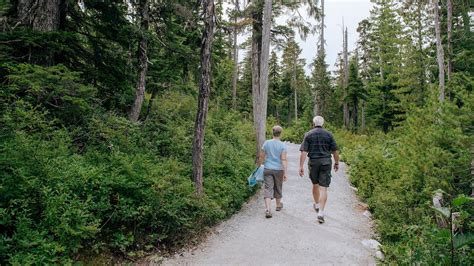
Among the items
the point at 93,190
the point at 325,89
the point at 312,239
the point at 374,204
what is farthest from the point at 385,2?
the point at 93,190

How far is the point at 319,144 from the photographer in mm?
6703

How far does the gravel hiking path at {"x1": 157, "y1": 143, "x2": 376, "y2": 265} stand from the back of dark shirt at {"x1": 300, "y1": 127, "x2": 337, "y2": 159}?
1.50m

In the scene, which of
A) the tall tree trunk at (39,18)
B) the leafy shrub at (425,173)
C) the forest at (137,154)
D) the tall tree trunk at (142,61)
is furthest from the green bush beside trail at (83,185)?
the leafy shrub at (425,173)

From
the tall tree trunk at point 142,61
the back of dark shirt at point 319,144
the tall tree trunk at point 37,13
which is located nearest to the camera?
the back of dark shirt at point 319,144

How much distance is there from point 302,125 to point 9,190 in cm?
2404

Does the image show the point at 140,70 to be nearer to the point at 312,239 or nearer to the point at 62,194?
the point at 62,194

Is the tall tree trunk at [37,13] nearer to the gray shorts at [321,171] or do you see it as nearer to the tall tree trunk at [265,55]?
the tall tree trunk at [265,55]

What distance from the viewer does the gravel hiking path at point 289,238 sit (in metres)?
5.05

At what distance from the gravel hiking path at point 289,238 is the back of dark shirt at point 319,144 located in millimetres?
1499

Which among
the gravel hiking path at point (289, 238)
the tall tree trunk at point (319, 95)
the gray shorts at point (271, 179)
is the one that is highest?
the tall tree trunk at point (319, 95)

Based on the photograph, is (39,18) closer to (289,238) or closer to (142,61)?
(142,61)

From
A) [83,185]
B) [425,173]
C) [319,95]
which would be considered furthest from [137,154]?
[319,95]

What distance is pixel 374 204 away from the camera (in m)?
7.75

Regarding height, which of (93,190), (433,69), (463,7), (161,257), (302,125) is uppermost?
(463,7)
